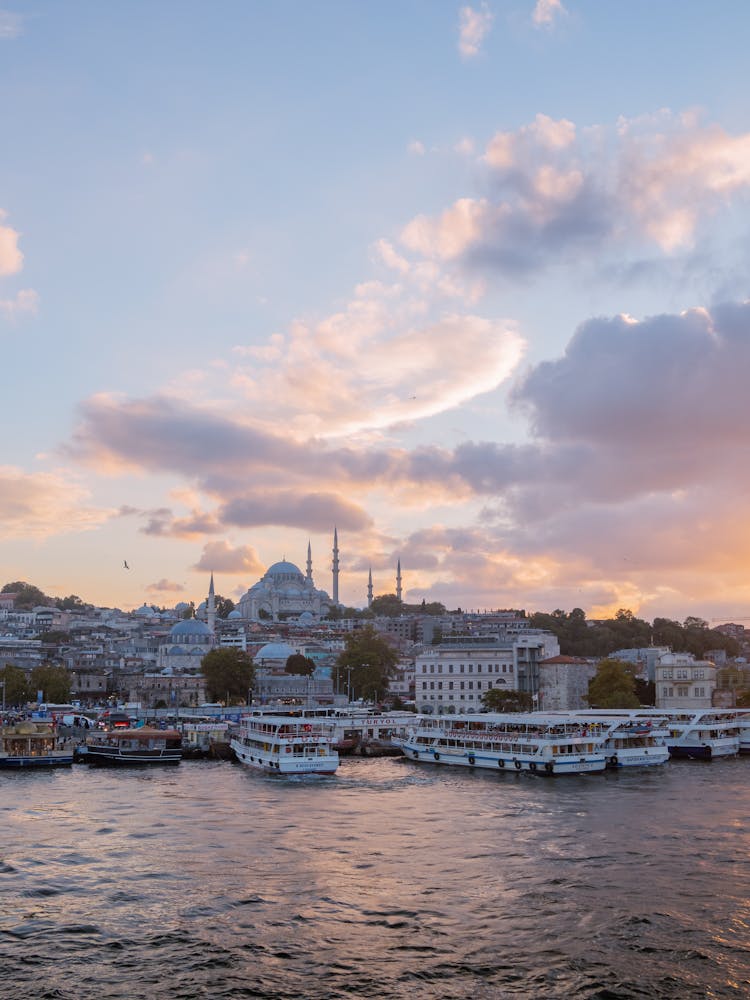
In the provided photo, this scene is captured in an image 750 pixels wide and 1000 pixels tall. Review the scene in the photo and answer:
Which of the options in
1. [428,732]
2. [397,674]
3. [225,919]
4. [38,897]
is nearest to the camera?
[225,919]

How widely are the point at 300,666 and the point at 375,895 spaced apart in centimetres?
9205

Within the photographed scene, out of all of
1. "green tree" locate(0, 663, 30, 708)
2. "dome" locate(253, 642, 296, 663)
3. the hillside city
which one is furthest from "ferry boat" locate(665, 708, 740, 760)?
"dome" locate(253, 642, 296, 663)

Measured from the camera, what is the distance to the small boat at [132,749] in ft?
179

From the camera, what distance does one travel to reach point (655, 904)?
2408 centimetres

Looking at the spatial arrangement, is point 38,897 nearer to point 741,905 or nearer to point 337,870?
point 337,870

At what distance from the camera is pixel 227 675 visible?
8906cm

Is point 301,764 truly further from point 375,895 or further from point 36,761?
point 375,895

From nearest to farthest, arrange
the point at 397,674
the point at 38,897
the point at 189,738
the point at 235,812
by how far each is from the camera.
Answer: the point at 38,897 < the point at 235,812 < the point at 189,738 < the point at 397,674

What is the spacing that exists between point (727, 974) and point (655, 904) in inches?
184

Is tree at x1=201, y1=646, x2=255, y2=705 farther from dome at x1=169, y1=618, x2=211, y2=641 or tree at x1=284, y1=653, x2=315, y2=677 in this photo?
dome at x1=169, y1=618, x2=211, y2=641

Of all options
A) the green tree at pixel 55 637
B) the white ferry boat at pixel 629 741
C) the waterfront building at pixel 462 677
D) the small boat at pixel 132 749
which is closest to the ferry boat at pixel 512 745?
the white ferry boat at pixel 629 741

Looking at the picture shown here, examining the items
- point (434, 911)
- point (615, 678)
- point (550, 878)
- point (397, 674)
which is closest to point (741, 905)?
point (550, 878)

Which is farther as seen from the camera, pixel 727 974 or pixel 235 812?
pixel 235 812

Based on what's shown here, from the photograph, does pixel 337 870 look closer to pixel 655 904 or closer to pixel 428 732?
pixel 655 904
